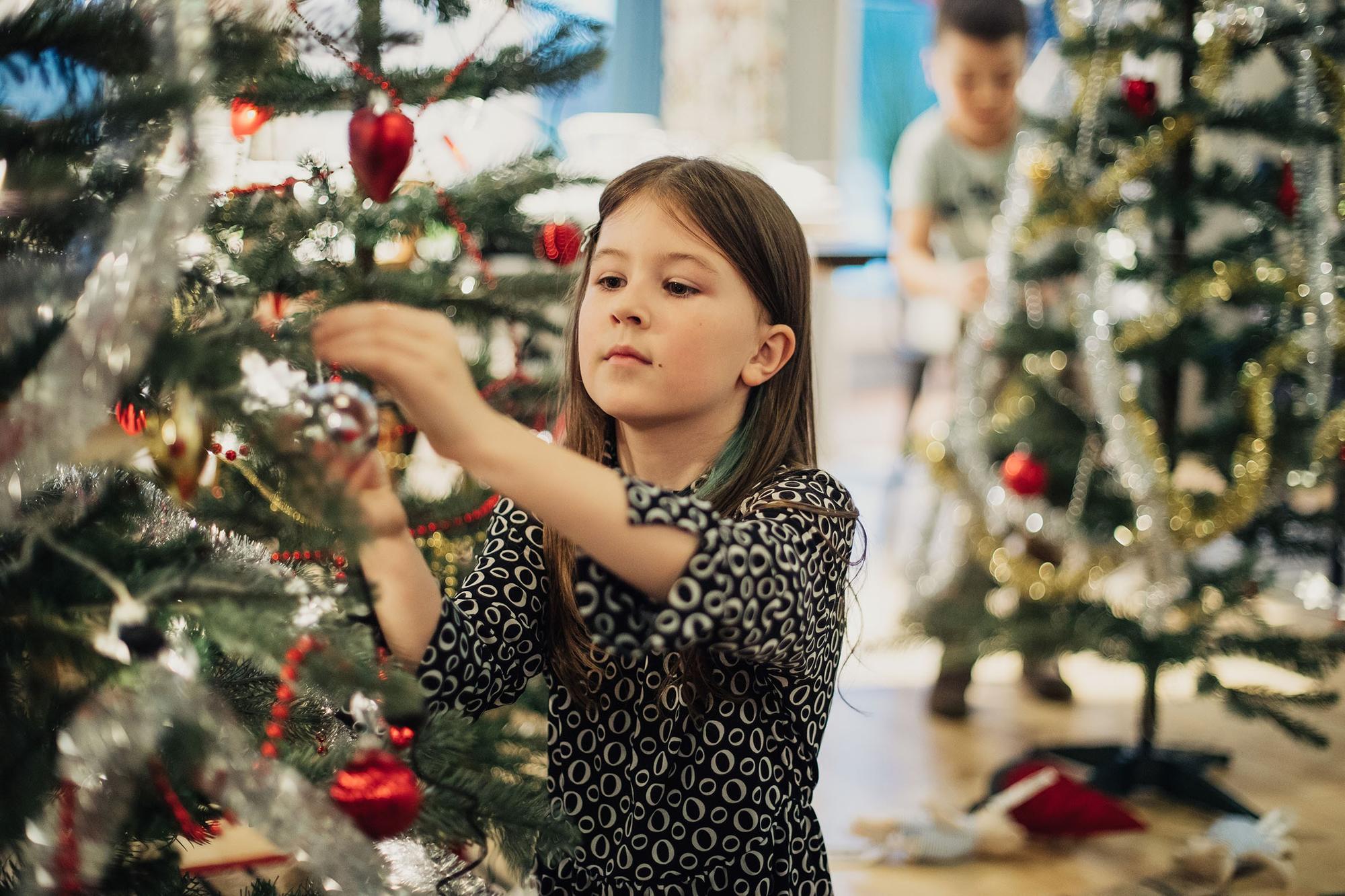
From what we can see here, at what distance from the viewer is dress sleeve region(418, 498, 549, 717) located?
894 millimetres

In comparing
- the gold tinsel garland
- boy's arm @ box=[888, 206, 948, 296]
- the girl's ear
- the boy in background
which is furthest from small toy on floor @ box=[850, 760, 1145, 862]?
the girl's ear

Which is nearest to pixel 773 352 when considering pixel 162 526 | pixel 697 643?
pixel 697 643

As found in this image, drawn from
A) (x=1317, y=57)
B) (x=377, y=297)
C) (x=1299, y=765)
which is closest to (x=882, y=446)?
(x=1299, y=765)

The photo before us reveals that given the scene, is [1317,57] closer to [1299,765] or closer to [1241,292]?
[1241,292]

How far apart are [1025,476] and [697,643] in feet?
4.98

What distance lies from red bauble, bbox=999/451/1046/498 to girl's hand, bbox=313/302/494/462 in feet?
5.61

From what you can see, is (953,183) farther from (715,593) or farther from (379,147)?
(715,593)

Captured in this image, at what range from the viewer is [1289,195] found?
206 cm

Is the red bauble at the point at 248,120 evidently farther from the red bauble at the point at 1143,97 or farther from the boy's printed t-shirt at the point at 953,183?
the boy's printed t-shirt at the point at 953,183

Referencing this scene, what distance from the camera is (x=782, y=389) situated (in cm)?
107

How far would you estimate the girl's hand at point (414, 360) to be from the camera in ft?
2.05

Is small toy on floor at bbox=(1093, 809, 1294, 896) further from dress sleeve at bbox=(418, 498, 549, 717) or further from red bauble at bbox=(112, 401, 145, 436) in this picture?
red bauble at bbox=(112, 401, 145, 436)

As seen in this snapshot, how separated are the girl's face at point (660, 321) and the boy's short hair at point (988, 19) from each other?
1929 millimetres

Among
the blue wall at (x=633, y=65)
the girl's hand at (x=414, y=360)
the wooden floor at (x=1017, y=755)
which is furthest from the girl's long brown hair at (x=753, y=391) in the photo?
the blue wall at (x=633, y=65)
